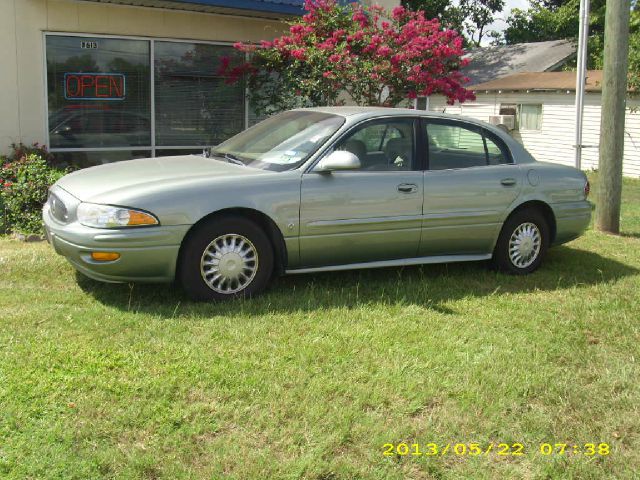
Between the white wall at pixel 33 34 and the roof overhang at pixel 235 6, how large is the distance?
9.6 inches

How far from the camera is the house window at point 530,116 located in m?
22.6

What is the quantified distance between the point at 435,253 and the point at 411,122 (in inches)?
45.2

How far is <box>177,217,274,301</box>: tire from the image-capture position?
522 centimetres

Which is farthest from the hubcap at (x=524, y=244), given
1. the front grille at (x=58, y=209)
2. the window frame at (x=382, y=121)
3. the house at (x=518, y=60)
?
the house at (x=518, y=60)

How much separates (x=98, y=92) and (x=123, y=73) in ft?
1.51

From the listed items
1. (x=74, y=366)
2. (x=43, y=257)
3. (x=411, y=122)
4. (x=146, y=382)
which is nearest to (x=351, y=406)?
(x=146, y=382)

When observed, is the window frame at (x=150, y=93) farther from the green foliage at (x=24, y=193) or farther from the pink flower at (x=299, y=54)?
the pink flower at (x=299, y=54)

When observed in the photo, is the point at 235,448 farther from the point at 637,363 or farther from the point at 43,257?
the point at 43,257

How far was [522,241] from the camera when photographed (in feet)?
21.8

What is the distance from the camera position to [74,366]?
4.08 metres

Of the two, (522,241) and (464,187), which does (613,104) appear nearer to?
(522,241)

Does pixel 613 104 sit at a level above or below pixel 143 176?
above

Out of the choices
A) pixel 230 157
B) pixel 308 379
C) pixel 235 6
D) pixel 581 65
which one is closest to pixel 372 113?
pixel 230 157

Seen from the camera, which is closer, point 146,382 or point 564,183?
point 146,382
